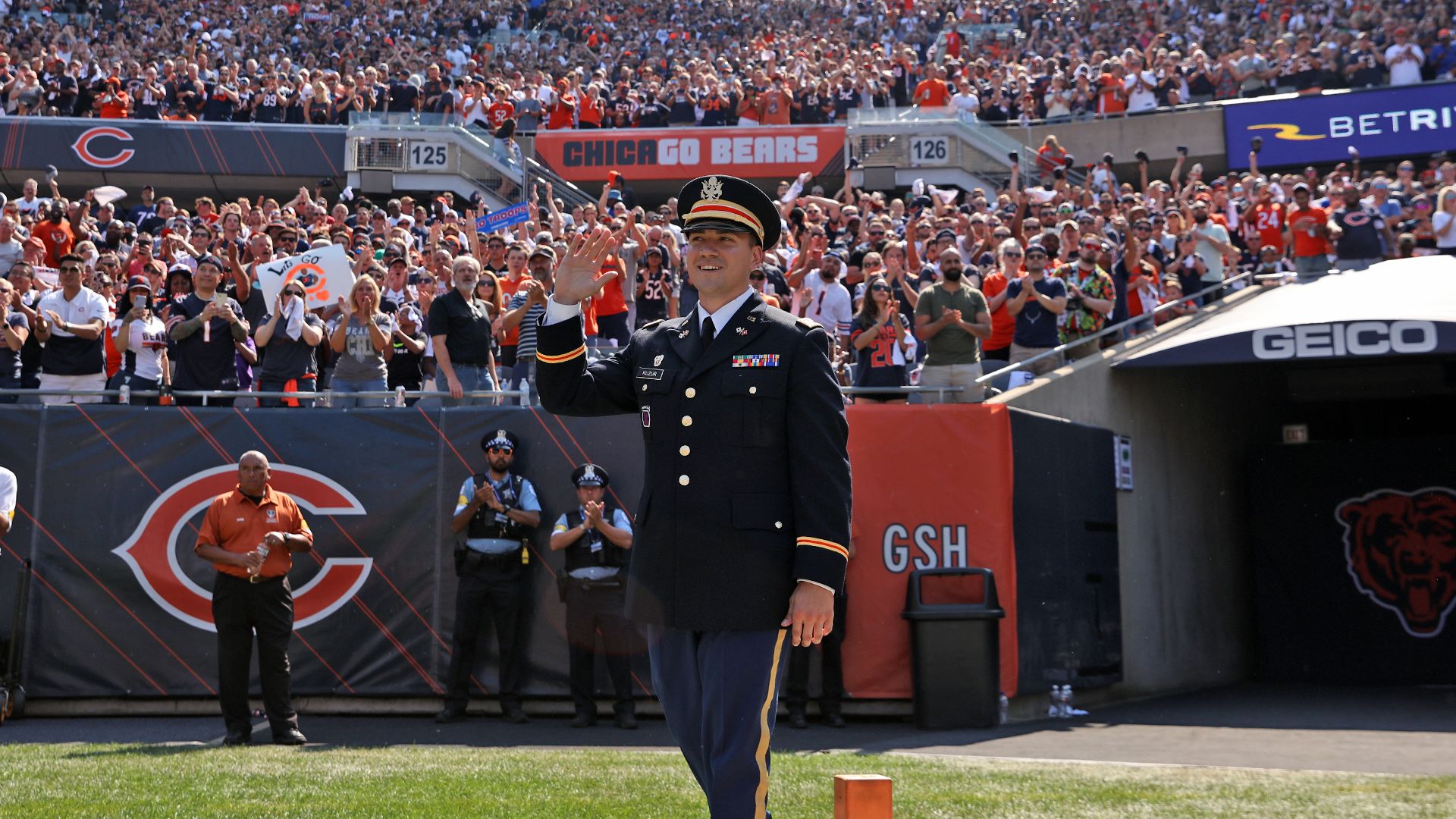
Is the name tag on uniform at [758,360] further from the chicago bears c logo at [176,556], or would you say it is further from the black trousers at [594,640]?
the chicago bears c logo at [176,556]

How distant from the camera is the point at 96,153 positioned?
94.7ft

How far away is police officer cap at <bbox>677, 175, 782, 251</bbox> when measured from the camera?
15.2 ft

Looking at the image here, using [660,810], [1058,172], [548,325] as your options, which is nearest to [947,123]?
[1058,172]

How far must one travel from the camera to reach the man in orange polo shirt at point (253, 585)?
10172 millimetres

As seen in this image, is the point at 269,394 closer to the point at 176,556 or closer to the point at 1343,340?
the point at 176,556

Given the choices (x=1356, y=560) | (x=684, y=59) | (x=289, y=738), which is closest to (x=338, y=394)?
(x=289, y=738)

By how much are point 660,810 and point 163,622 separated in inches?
249

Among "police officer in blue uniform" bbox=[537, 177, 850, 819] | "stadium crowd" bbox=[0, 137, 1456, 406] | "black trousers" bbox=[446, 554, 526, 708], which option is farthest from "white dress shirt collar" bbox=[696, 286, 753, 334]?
"black trousers" bbox=[446, 554, 526, 708]

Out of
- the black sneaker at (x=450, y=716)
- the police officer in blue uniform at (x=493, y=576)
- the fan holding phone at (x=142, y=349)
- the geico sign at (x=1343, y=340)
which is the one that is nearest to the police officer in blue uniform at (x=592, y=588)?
the police officer in blue uniform at (x=493, y=576)

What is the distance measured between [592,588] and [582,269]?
23.4 feet

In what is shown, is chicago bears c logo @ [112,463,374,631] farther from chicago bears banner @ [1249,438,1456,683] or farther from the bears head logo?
the bears head logo

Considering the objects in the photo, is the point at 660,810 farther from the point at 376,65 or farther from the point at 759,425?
the point at 376,65

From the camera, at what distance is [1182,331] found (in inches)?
574

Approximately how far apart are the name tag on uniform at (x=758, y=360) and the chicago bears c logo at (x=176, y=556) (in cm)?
804
